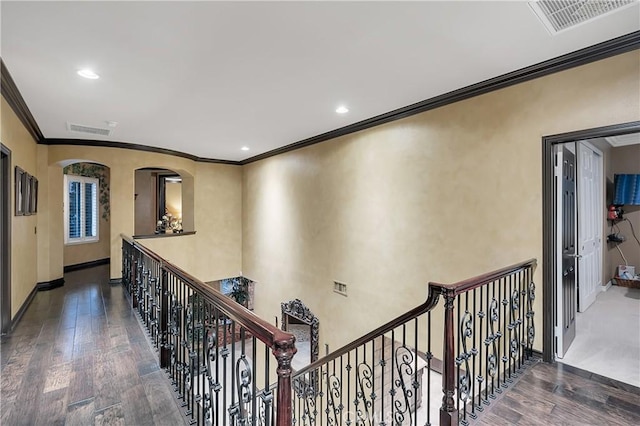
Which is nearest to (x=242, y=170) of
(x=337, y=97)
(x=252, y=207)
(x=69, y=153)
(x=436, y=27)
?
(x=252, y=207)

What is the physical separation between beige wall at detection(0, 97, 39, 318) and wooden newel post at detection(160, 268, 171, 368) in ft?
7.44

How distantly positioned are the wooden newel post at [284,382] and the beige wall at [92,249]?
293 inches

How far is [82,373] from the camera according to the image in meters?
2.62

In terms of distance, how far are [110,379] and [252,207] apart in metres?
5.12

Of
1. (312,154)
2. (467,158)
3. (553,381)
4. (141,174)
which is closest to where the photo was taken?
(553,381)

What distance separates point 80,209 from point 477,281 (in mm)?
8803

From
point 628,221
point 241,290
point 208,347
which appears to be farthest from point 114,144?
point 628,221

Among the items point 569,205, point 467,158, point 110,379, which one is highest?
point 467,158

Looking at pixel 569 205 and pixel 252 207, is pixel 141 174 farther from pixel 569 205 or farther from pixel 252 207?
pixel 569 205

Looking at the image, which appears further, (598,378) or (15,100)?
(15,100)

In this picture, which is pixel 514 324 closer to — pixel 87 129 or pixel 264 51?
pixel 264 51

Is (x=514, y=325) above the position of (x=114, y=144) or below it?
below

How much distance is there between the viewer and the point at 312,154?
561cm

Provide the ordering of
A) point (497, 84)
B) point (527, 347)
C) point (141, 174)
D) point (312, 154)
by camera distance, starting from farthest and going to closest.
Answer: point (141, 174)
point (312, 154)
point (497, 84)
point (527, 347)
